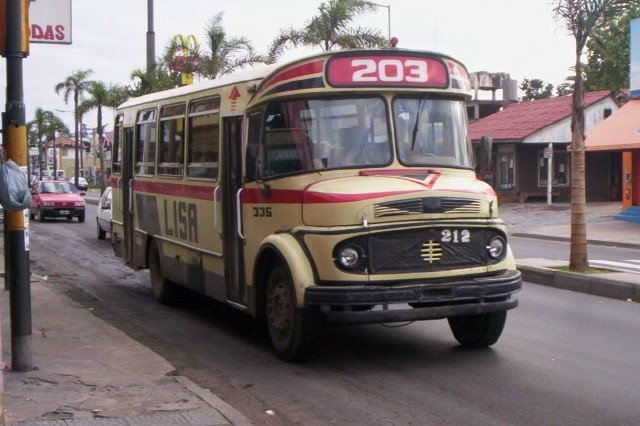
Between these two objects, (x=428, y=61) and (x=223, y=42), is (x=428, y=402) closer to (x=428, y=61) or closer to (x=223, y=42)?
(x=428, y=61)

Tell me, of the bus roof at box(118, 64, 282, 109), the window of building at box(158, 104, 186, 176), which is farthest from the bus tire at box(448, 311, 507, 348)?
the window of building at box(158, 104, 186, 176)

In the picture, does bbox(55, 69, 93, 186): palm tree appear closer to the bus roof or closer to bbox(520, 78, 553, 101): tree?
bbox(520, 78, 553, 101): tree

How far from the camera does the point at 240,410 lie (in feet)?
23.5

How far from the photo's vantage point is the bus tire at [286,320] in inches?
330

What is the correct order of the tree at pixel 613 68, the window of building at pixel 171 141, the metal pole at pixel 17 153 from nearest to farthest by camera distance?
the metal pole at pixel 17 153
the window of building at pixel 171 141
the tree at pixel 613 68

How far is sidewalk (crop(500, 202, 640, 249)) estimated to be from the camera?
2561 cm

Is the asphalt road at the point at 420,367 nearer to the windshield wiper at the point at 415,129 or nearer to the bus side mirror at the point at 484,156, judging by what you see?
the bus side mirror at the point at 484,156

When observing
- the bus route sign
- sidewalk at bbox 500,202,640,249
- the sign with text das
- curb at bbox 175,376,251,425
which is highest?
the sign with text das

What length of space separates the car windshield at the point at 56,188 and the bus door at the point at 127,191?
21.7 m

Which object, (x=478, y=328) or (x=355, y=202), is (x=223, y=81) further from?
(x=478, y=328)

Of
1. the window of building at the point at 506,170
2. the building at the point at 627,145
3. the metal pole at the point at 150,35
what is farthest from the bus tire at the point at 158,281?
the window of building at the point at 506,170

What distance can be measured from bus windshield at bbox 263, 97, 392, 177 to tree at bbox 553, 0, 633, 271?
23.2 ft

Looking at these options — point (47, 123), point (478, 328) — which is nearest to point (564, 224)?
point (478, 328)

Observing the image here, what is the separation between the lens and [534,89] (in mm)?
86750
